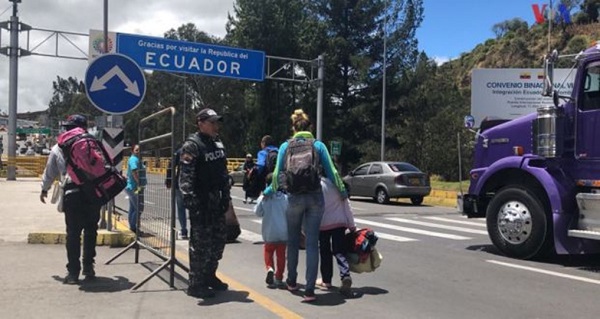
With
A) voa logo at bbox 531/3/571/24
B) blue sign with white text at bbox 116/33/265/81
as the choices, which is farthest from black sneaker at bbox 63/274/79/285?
voa logo at bbox 531/3/571/24

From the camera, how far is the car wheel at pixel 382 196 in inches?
830

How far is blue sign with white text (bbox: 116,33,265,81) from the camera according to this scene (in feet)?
81.5

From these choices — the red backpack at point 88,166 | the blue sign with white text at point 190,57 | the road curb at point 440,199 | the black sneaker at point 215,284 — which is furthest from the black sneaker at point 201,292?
the blue sign with white text at point 190,57

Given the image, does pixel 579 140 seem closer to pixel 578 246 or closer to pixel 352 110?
pixel 578 246

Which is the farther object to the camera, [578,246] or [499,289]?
[578,246]

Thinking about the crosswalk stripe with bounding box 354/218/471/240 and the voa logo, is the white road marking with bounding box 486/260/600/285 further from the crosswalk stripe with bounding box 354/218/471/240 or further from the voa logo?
the voa logo

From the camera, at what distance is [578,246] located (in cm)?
840

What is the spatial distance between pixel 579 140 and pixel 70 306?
675cm

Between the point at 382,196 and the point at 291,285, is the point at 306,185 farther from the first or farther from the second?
the point at 382,196

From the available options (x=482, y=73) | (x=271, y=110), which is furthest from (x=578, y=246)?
(x=271, y=110)

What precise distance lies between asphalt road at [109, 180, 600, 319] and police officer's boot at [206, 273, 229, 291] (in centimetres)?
36

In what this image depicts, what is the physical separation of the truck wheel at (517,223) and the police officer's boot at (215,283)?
181 inches

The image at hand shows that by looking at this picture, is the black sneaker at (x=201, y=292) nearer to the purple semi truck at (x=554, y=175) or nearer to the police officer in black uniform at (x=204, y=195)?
the police officer in black uniform at (x=204, y=195)

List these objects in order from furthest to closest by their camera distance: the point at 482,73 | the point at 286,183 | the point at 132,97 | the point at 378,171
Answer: the point at 482,73, the point at 378,171, the point at 132,97, the point at 286,183
